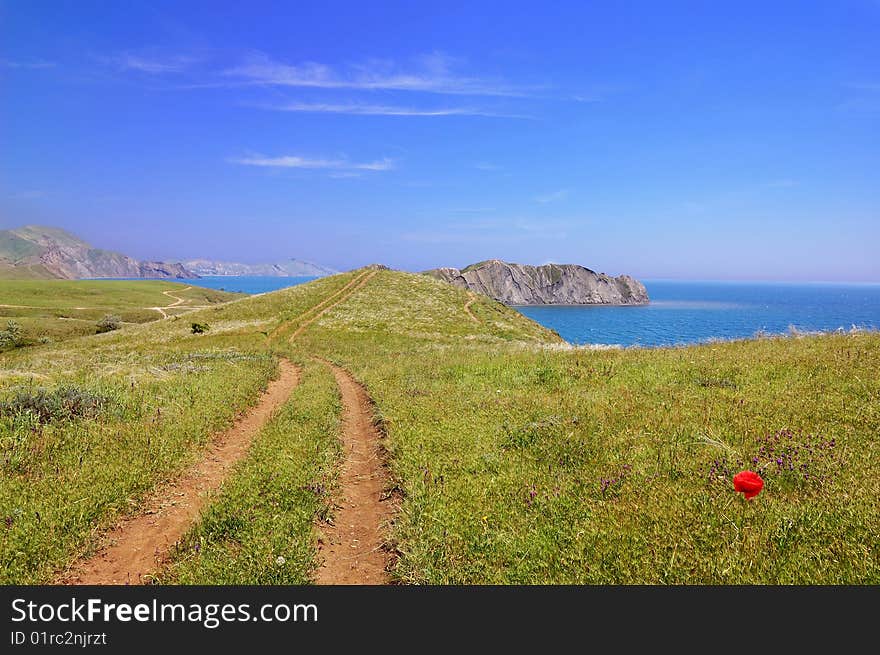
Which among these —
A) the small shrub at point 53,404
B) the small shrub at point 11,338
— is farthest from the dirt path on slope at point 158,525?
the small shrub at point 11,338

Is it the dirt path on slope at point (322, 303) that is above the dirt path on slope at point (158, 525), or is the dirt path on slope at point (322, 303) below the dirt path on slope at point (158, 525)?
above

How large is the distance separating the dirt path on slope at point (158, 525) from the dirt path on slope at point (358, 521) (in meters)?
2.62

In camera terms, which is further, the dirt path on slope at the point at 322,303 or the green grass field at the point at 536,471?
the dirt path on slope at the point at 322,303

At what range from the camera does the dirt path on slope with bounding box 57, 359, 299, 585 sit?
622cm

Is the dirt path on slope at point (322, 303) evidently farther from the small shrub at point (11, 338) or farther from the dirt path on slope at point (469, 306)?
the small shrub at point (11, 338)

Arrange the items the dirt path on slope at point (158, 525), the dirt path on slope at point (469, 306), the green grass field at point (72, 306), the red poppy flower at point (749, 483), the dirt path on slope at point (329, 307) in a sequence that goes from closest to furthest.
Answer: the red poppy flower at point (749, 483) < the dirt path on slope at point (158, 525) < the dirt path on slope at point (329, 307) < the dirt path on slope at point (469, 306) < the green grass field at point (72, 306)

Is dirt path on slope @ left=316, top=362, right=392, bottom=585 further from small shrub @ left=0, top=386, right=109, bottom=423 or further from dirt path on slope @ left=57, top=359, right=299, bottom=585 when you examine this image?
small shrub @ left=0, top=386, right=109, bottom=423

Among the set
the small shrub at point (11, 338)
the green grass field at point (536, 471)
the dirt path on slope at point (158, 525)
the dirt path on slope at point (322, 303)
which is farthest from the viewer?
the small shrub at point (11, 338)

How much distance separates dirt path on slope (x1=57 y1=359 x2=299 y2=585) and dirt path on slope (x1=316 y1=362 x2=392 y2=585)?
2619 mm

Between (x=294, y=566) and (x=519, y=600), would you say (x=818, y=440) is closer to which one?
(x=519, y=600)

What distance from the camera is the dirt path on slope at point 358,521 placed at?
20.6 ft

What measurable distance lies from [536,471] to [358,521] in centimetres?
366

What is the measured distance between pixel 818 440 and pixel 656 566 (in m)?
5.13

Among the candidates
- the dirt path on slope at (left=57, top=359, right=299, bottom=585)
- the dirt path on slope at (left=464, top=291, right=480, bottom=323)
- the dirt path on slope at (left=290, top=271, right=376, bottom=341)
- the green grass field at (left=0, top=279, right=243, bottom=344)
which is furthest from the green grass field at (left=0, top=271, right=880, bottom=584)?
the green grass field at (left=0, top=279, right=243, bottom=344)
